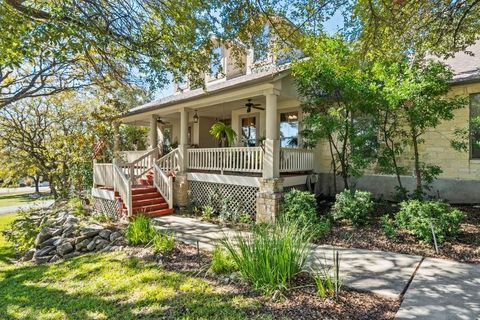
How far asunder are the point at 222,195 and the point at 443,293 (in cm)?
679

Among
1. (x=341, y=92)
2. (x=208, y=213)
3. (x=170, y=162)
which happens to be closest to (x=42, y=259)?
(x=208, y=213)

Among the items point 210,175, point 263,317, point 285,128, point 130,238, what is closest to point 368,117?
point 285,128

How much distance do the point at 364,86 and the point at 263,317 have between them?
20.1 feet

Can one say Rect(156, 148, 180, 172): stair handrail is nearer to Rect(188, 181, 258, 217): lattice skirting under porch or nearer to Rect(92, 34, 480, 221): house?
Rect(92, 34, 480, 221): house

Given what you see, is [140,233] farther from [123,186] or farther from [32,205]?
[32,205]

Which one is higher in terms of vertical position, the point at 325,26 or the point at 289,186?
the point at 325,26

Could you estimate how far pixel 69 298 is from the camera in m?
4.52

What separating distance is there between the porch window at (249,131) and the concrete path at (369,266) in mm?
6442

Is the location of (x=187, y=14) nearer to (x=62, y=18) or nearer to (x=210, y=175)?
(x=62, y=18)

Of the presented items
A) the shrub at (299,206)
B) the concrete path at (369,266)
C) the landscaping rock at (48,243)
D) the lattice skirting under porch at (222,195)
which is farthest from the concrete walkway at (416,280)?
the landscaping rock at (48,243)

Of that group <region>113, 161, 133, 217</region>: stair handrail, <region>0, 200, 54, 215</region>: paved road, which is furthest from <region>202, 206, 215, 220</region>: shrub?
<region>0, 200, 54, 215</region>: paved road

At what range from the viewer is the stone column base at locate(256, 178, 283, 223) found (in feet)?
26.5

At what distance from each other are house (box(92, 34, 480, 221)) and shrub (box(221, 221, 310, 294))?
394 centimetres

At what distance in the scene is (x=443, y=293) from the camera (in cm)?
380
